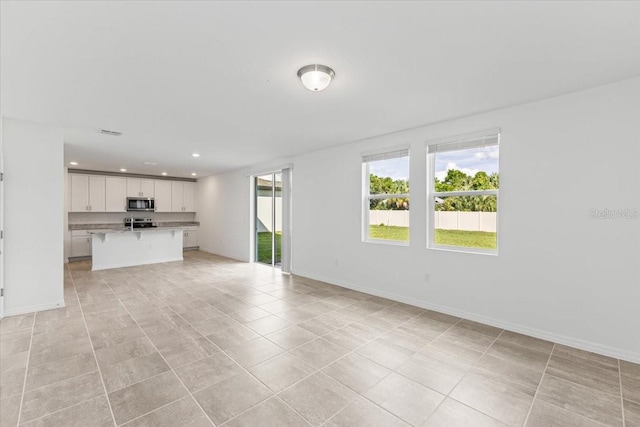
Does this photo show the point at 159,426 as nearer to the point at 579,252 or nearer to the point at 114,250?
the point at 579,252

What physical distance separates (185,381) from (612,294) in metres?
3.90

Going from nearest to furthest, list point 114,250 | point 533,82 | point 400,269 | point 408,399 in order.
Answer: point 408,399, point 533,82, point 400,269, point 114,250

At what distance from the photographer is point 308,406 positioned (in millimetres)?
2010

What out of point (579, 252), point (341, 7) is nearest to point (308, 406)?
point (341, 7)

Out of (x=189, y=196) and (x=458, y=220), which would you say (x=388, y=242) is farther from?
(x=189, y=196)

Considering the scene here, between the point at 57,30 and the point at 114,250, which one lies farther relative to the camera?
the point at 114,250

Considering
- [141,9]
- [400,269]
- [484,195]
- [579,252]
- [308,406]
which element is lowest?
[308,406]

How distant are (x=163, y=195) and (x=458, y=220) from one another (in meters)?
8.95

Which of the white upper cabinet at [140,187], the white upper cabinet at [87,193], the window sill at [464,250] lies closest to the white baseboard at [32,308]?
the white upper cabinet at [87,193]

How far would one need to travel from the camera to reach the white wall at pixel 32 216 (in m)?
3.70

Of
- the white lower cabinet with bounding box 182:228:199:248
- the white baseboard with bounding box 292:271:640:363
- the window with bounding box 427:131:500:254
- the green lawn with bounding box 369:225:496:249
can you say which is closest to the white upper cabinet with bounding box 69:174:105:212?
the white lower cabinet with bounding box 182:228:199:248

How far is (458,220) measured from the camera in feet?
12.6

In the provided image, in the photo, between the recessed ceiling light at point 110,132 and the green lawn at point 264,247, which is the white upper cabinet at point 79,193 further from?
the green lawn at point 264,247

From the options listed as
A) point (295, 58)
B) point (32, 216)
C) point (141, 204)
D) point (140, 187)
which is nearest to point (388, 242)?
point (295, 58)
